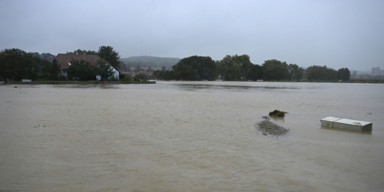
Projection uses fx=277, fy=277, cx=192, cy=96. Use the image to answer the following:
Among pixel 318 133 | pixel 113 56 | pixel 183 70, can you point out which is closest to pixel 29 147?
pixel 318 133

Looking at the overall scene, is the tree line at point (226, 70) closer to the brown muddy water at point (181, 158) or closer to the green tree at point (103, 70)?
the green tree at point (103, 70)

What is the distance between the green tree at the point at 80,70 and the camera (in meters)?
47.1

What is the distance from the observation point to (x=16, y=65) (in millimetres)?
43938

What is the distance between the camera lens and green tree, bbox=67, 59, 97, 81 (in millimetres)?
47094

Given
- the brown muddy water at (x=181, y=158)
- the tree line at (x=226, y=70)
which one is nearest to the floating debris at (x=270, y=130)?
the brown muddy water at (x=181, y=158)

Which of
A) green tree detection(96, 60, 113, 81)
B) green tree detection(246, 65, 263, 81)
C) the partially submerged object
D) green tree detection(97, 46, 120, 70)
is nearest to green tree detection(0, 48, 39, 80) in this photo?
green tree detection(96, 60, 113, 81)

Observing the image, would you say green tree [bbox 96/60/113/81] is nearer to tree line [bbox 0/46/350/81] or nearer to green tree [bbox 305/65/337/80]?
tree line [bbox 0/46/350/81]

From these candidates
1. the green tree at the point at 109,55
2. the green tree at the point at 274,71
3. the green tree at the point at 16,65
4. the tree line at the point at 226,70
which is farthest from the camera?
the green tree at the point at 274,71

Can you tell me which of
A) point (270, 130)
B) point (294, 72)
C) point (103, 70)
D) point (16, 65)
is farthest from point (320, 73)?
point (270, 130)

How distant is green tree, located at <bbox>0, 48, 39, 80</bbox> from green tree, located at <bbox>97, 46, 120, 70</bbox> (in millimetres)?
23981

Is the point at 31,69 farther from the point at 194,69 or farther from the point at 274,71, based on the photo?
the point at 274,71

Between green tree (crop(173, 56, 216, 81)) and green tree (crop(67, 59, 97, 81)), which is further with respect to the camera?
green tree (crop(173, 56, 216, 81))

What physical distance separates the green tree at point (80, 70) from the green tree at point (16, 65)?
5.53 meters

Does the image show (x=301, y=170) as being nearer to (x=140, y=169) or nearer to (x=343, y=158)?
(x=343, y=158)
